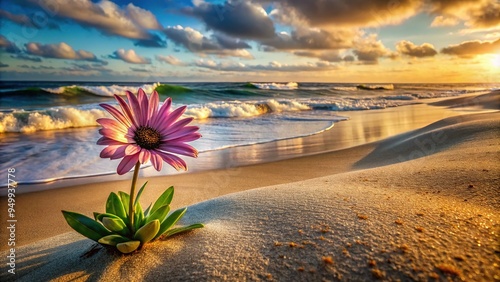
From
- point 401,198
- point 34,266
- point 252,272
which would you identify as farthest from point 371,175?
point 34,266

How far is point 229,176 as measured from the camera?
5324 mm

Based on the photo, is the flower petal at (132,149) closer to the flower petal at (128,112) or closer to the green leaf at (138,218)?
the flower petal at (128,112)

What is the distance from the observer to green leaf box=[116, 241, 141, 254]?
1569 millimetres

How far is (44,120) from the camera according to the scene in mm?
12570

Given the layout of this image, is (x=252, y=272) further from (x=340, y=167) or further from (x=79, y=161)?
(x=79, y=161)

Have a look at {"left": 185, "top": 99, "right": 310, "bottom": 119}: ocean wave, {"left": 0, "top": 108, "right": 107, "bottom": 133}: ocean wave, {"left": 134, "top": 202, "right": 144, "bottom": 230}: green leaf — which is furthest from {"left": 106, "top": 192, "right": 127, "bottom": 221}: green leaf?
{"left": 185, "top": 99, "right": 310, "bottom": 119}: ocean wave

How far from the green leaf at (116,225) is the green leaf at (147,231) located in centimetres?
9

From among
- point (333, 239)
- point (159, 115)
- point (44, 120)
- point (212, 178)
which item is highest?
point (159, 115)

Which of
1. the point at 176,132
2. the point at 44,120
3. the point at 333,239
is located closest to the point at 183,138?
the point at 176,132

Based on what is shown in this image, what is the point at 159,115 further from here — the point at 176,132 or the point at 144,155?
the point at 144,155

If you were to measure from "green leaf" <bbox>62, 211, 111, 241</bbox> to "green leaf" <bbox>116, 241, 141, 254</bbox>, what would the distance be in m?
0.14

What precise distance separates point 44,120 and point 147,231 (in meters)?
13.5

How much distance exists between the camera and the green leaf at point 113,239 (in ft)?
5.01

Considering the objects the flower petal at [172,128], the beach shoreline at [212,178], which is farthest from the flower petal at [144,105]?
the beach shoreline at [212,178]
